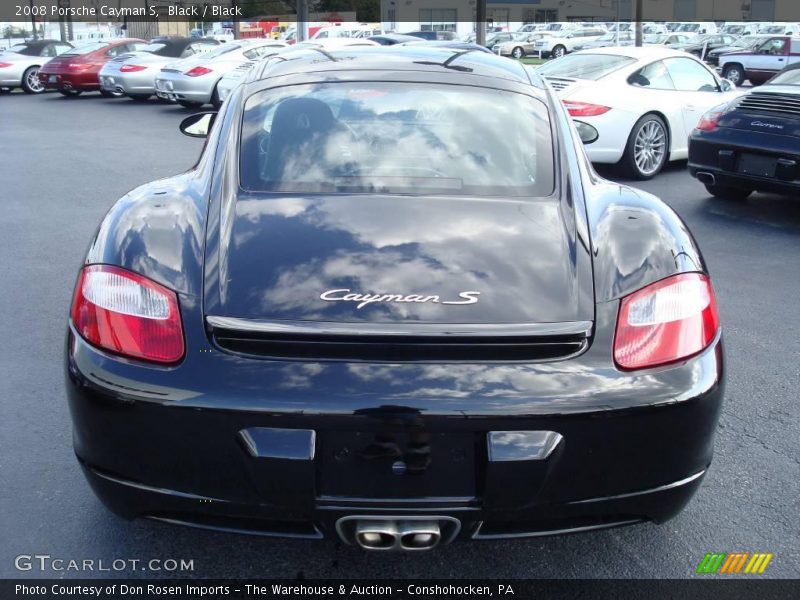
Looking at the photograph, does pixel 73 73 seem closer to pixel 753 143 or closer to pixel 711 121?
pixel 711 121

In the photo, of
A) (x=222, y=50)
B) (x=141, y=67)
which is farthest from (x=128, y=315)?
(x=141, y=67)

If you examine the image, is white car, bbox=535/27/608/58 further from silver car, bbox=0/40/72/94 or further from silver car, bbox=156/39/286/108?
silver car, bbox=156/39/286/108

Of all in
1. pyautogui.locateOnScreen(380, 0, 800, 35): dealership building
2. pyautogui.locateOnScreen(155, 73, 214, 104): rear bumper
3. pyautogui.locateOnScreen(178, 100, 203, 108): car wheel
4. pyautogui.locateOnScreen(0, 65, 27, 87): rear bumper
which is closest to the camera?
pyautogui.locateOnScreen(155, 73, 214, 104): rear bumper

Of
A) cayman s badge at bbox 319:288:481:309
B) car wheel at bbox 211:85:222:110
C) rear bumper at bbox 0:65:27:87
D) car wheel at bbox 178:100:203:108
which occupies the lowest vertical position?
car wheel at bbox 178:100:203:108

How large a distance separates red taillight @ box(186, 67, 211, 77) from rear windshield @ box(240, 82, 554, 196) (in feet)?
47.9

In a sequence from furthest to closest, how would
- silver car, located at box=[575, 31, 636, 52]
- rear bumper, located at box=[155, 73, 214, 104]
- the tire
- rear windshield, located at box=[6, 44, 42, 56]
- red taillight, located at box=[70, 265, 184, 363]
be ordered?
silver car, located at box=[575, 31, 636, 52] < the tire < rear windshield, located at box=[6, 44, 42, 56] < rear bumper, located at box=[155, 73, 214, 104] < red taillight, located at box=[70, 265, 184, 363]

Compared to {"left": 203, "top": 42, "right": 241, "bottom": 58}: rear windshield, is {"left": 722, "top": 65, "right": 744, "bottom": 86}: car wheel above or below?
below

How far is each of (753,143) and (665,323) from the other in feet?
17.7

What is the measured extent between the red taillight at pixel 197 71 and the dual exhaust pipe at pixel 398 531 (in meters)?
16.1

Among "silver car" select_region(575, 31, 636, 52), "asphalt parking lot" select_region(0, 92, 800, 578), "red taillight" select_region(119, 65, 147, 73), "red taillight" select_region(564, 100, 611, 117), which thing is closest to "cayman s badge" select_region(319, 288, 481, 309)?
"asphalt parking lot" select_region(0, 92, 800, 578)

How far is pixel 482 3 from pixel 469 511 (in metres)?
27.7

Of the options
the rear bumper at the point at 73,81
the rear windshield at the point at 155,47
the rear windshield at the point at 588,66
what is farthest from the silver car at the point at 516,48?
the rear windshield at the point at 588,66

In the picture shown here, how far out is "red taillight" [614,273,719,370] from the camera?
2289 mm

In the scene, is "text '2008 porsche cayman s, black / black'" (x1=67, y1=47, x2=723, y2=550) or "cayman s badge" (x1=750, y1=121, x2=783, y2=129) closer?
"text '2008 porsche cayman s, black / black'" (x1=67, y1=47, x2=723, y2=550)
